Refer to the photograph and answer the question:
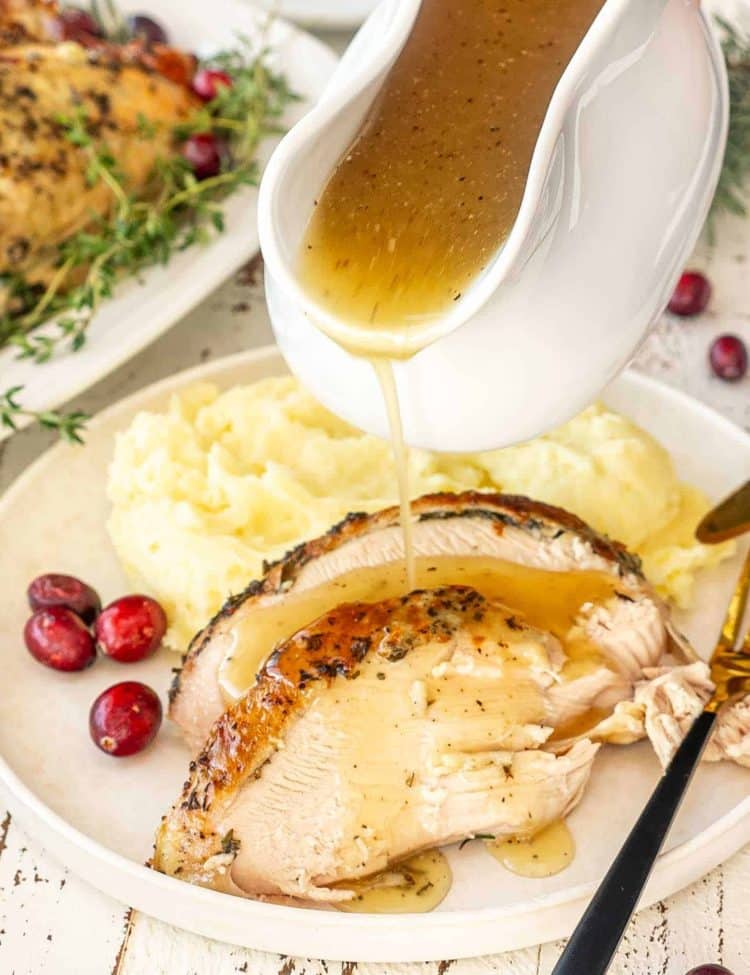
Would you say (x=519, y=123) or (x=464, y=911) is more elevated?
(x=519, y=123)

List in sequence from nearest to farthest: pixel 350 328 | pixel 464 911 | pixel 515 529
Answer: pixel 350 328, pixel 464 911, pixel 515 529

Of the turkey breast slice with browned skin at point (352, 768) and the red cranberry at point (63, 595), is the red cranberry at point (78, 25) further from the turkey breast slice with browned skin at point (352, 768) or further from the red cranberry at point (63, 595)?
the turkey breast slice with browned skin at point (352, 768)

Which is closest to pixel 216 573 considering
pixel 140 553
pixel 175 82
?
pixel 140 553

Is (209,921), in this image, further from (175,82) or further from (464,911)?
(175,82)

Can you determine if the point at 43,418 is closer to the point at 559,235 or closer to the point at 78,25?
the point at 559,235

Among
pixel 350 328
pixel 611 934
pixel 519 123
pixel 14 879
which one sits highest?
pixel 519 123

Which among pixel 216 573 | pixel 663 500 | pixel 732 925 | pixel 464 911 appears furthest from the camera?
pixel 663 500

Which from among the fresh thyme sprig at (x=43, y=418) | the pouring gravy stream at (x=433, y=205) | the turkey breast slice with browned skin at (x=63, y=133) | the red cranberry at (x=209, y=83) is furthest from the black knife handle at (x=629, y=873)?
the red cranberry at (x=209, y=83)

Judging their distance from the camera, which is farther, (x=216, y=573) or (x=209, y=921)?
(x=216, y=573)
